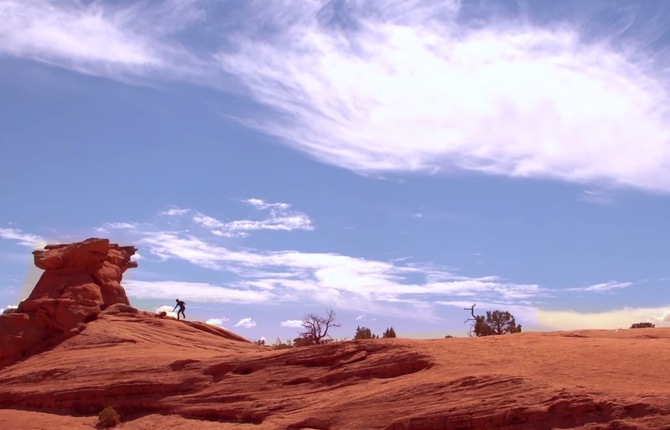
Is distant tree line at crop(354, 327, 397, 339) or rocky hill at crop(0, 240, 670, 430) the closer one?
rocky hill at crop(0, 240, 670, 430)

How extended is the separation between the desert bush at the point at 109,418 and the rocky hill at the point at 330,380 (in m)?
0.49

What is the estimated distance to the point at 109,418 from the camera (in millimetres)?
23719

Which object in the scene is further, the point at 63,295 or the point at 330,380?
the point at 63,295

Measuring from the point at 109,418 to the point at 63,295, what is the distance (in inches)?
427

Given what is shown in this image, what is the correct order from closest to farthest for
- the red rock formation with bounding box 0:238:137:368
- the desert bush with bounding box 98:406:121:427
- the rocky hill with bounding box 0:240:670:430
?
the rocky hill with bounding box 0:240:670:430 → the desert bush with bounding box 98:406:121:427 → the red rock formation with bounding box 0:238:137:368

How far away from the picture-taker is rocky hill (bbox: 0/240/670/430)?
16047mm

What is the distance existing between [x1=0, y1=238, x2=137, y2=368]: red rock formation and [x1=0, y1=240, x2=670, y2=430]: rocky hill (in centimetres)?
13

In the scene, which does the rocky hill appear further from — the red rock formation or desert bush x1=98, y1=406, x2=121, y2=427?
desert bush x1=98, y1=406, x2=121, y2=427

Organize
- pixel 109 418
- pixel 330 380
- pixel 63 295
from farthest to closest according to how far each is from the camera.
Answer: pixel 63 295 → pixel 109 418 → pixel 330 380

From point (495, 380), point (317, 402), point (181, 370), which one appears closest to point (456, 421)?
point (495, 380)

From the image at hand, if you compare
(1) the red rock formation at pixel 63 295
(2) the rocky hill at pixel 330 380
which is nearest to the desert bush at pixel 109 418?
(2) the rocky hill at pixel 330 380

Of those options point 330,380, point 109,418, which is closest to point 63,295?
point 109,418

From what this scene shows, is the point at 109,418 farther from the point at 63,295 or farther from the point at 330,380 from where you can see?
the point at 63,295

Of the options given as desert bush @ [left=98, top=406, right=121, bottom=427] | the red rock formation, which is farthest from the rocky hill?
desert bush @ [left=98, top=406, right=121, bottom=427]
